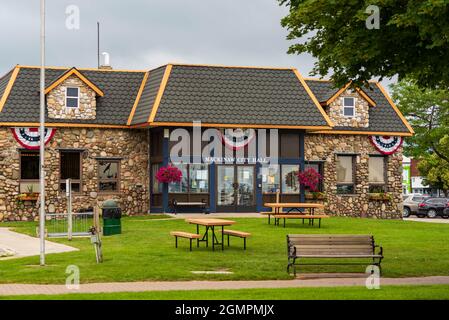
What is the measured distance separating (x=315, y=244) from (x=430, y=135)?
42448 millimetres

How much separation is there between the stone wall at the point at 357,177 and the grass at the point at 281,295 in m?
26.9

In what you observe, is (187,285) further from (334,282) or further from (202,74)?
(202,74)

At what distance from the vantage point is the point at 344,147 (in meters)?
42.6

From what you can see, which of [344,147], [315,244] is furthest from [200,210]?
[315,244]

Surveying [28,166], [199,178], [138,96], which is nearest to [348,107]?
[199,178]

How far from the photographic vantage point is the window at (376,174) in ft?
141

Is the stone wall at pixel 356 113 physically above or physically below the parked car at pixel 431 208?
above

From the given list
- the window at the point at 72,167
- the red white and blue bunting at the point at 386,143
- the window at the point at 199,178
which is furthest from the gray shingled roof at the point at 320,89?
the window at the point at 72,167

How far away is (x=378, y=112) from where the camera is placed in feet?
145

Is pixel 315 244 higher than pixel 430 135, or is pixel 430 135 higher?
pixel 430 135

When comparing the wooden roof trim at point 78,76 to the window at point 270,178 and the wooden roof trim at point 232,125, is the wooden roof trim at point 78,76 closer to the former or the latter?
the wooden roof trim at point 232,125

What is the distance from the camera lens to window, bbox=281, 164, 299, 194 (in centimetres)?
4000

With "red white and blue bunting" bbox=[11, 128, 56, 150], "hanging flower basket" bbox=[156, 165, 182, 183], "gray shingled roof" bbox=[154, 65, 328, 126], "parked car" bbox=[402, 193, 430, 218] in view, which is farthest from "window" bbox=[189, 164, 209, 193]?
"parked car" bbox=[402, 193, 430, 218]

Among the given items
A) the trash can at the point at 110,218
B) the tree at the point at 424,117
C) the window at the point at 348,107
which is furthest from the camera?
the tree at the point at 424,117
